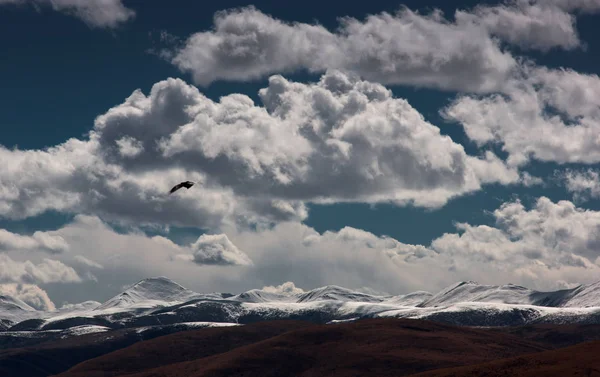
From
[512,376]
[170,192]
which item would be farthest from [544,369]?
[170,192]

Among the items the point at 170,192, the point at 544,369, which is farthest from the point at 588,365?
the point at 170,192

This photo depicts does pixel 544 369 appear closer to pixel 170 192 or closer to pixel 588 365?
pixel 588 365

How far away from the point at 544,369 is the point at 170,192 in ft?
494

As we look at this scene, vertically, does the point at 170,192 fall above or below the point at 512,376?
above

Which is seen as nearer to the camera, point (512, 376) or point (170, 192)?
point (170, 192)

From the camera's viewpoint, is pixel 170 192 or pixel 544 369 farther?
pixel 544 369

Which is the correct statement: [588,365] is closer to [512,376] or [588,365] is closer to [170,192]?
[512,376]

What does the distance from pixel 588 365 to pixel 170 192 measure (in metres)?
149

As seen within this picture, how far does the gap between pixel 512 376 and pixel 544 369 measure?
7.69 metres

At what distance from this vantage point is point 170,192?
7162cm

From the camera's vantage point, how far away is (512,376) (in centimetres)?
19950

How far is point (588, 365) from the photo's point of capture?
191625mm

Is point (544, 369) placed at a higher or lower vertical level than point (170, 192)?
lower
